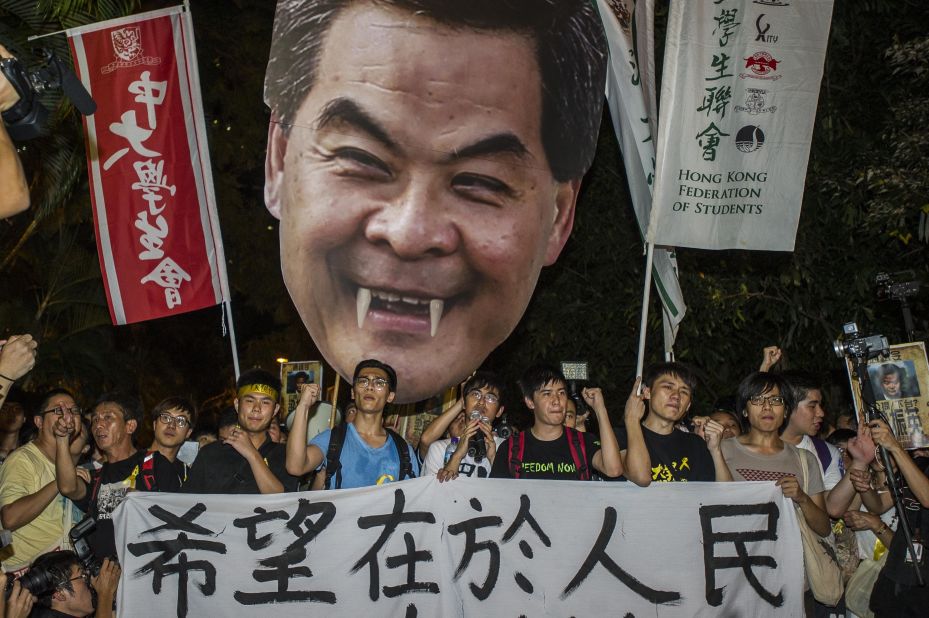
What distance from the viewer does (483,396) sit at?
5836 mm

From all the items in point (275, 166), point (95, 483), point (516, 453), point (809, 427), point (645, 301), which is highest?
point (275, 166)

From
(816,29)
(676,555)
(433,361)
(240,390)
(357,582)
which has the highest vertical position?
(816,29)

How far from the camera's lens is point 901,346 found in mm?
5371

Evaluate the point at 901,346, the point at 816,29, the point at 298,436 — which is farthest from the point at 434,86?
the point at 901,346

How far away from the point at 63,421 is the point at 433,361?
239 centimetres

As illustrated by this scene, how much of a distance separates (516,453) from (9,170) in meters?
3.14

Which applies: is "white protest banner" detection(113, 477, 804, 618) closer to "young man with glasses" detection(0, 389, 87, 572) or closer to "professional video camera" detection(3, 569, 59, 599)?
"professional video camera" detection(3, 569, 59, 599)

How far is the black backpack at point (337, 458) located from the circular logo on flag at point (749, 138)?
2.82 m

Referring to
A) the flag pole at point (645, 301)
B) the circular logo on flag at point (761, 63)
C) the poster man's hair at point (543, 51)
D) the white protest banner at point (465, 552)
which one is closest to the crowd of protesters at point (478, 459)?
the white protest banner at point (465, 552)

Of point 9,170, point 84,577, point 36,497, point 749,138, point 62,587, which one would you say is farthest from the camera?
point 749,138

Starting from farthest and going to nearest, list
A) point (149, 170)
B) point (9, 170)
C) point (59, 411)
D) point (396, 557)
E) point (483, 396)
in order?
point (149, 170), point (483, 396), point (59, 411), point (396, 557), point (9, 170)

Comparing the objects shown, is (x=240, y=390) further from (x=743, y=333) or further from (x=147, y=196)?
(x=743, y=333)

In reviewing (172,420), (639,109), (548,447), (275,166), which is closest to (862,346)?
(548,447)

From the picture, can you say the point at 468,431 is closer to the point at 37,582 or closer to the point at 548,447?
the point at 548,447
